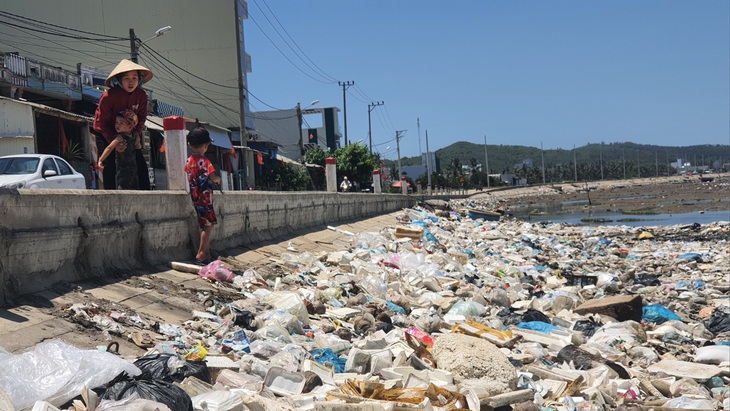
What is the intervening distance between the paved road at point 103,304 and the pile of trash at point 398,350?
0.63ft

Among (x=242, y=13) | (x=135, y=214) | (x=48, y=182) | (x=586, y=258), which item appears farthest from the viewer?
(x=242, y=13)

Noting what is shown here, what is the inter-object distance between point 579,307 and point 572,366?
2.85 m

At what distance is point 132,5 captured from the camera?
37594mm

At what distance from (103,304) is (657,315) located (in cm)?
657

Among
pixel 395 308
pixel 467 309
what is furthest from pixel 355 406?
pixel 467 309

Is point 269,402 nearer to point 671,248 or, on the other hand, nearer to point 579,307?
point 579,307

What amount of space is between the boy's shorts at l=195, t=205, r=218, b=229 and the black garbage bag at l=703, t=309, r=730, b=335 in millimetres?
5738

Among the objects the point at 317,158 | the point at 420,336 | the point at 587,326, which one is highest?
the point at 317,158

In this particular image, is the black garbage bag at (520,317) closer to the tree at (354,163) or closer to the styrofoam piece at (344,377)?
the styrofoam piece at (344,377)

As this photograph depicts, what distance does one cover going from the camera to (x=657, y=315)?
8.45 metres

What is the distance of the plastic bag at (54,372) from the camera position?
2.83 metres

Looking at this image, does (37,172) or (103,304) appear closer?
(103,304)

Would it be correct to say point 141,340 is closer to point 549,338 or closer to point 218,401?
point 218,401

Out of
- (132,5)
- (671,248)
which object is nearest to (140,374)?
(671,248)
